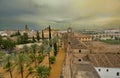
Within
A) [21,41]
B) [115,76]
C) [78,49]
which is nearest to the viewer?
[115,76]

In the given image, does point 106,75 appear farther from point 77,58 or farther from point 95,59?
point 77,58

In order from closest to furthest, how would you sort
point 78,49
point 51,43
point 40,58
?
point 78,49 → point 40,58 → point 51,43

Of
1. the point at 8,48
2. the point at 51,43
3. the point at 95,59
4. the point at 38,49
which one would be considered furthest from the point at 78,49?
the point at 8,48

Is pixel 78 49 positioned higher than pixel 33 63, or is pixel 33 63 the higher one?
pixel 78 49

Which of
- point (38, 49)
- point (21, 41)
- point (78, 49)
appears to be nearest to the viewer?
point (78, 49)

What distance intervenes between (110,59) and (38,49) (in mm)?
17633

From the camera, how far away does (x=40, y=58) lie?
35.8 m

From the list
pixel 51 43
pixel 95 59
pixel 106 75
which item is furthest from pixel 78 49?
pixel 51 43

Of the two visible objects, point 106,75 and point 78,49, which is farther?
point 78,49

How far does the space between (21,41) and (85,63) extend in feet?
147

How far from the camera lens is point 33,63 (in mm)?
36312

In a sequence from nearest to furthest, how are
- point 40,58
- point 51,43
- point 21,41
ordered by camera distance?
point 40,58, point 51,43, point 21,41

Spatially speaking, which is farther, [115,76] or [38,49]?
[38,49]

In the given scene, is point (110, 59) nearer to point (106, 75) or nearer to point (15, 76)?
point (106, 75)
